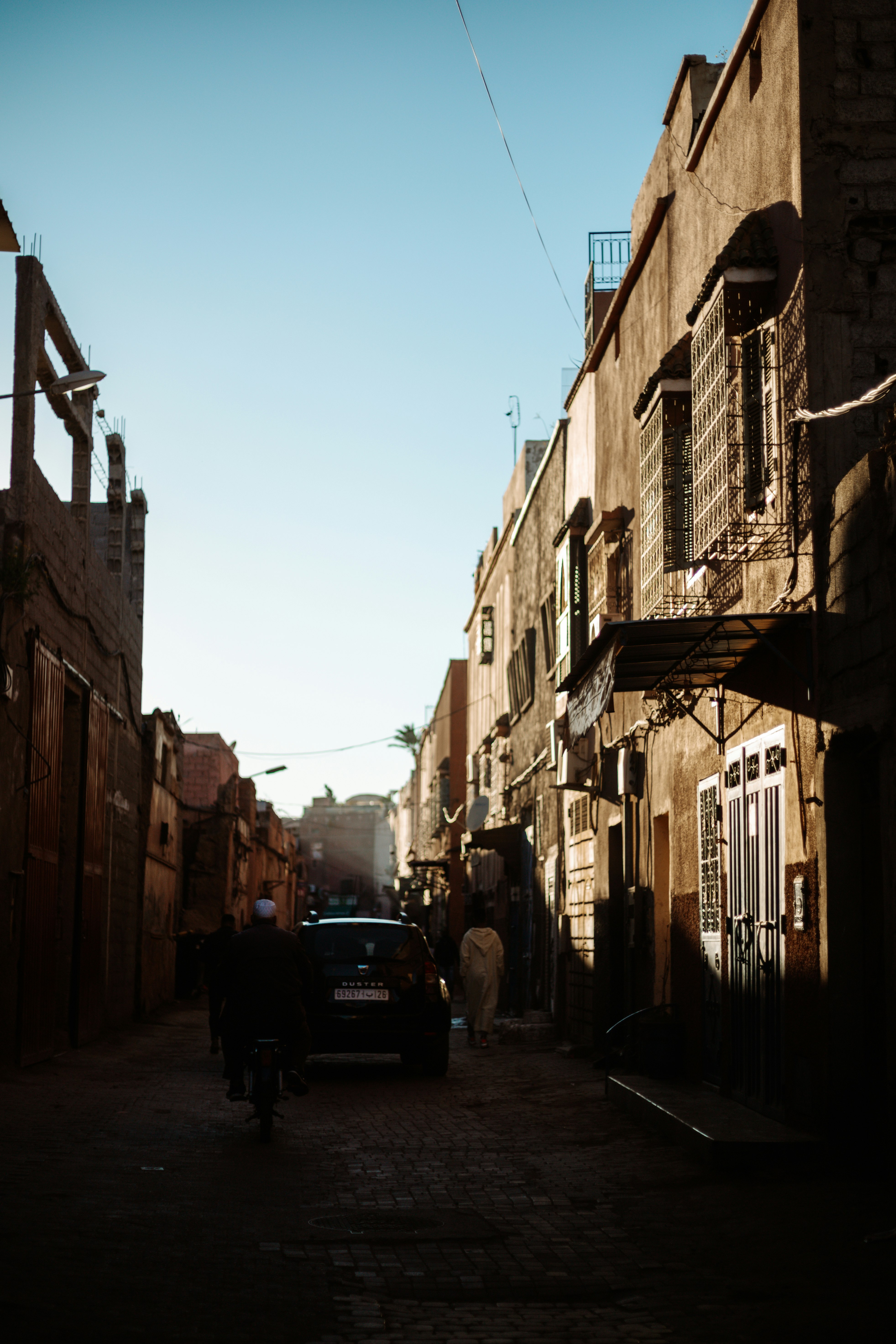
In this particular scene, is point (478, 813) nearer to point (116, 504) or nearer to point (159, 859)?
point (159, 859)

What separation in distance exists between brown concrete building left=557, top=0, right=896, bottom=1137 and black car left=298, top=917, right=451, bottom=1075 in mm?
2240

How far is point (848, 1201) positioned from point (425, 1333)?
3.01 meters

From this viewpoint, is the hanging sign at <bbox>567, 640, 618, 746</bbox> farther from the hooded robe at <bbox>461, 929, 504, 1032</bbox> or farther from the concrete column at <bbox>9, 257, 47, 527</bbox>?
the hooded robe at <bbox>461, 929, 504, 1032</bbox>

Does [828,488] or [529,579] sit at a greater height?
[529,579]

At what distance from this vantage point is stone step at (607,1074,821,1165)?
8281 mm

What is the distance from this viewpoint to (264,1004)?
10117mm

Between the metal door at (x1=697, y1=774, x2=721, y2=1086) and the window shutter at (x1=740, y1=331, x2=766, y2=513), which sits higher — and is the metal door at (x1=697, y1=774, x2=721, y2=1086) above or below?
below

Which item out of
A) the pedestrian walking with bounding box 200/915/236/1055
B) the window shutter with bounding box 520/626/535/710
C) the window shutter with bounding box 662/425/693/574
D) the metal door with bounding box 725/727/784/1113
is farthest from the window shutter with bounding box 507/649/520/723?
the metal door with bounding box 725/727/784/1113

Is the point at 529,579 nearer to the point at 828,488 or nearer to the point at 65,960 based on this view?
the point at 65,960

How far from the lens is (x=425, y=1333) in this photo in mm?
5109

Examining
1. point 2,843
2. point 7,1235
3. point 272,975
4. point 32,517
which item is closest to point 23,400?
point 32,517

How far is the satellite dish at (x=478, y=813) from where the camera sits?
30.6 metres

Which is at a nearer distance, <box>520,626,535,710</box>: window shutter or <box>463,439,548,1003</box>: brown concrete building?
<box>520,626,535,710</box>: window shutter

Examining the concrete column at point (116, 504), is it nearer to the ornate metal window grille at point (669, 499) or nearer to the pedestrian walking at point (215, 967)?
the pedestrian walking at point (215, 967)
